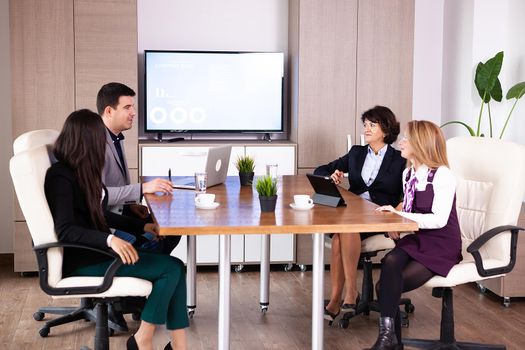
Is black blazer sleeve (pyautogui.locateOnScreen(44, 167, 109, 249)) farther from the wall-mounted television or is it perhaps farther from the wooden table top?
the wall-mounted television

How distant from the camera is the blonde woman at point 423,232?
4180 mm

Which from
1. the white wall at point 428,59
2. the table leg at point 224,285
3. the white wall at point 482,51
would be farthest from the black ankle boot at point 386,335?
the white wall at point 428,59

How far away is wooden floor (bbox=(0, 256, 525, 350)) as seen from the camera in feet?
15.7

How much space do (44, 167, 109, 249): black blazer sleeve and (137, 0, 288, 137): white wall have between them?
3.10m

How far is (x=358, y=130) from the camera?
263 inches

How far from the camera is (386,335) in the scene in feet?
13.7

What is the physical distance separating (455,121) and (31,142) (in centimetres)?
372

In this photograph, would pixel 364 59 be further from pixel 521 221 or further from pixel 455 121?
pixel 521 221

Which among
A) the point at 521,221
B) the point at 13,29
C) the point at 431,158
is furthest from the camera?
the point at 13,29

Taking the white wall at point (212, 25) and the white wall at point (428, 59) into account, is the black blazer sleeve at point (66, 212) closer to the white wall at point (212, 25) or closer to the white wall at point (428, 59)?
the white wall at point (212, 25)

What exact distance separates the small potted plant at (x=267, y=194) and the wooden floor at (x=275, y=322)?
1.09m

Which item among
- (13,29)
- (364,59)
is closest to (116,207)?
(13,29)

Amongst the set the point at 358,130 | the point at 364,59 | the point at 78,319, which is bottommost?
the point at 78,319

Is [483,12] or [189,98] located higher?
[483,12]
